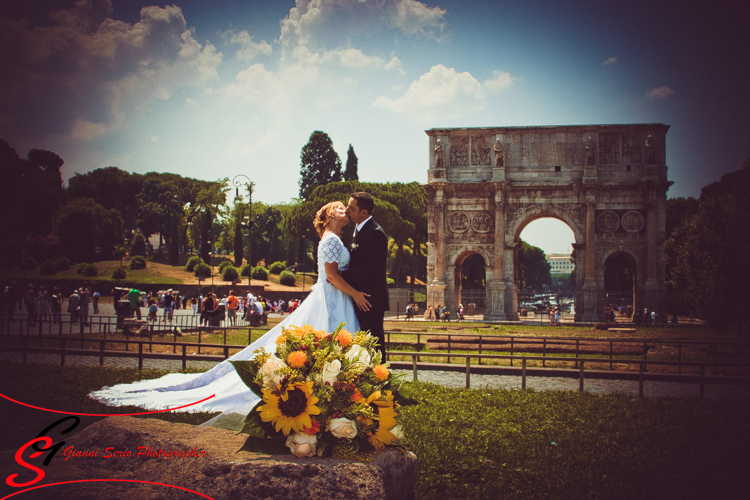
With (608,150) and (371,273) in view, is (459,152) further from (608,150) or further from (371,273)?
(371,273)

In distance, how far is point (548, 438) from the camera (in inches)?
228

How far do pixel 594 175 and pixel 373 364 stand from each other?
37.0 metres

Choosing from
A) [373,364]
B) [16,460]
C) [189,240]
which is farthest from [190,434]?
[189,240]

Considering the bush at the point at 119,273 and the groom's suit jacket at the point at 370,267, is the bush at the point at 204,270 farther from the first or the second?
the groom's suit jacket at the point at 370,267

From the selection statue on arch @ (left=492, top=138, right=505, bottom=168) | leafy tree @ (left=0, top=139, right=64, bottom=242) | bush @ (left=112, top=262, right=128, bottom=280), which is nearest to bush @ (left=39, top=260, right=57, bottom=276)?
leafy tree @ (left=0, top=139, right=64, bottom=242)

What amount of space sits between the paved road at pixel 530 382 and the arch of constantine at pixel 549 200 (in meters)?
25.6

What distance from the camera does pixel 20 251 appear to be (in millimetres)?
7879

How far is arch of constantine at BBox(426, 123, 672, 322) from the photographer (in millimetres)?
36156

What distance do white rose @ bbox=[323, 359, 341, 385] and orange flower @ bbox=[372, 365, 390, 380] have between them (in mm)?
264

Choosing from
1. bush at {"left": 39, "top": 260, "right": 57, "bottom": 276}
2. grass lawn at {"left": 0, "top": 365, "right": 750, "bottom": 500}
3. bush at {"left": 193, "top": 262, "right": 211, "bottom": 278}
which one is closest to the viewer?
grass lawn at {"left": 0, "top": 365, "right": 750, "bottom": 500}

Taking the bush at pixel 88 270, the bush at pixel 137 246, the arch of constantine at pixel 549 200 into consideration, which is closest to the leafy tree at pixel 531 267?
the arch of constantine at pixel 549 200

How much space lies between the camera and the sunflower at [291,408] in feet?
9.09

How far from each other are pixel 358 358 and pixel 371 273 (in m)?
1.69

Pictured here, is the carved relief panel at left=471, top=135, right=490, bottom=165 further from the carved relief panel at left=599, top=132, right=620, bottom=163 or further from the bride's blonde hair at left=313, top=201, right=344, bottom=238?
the bride's blonde hair at left=313, top=201, right=344, bottom=238
